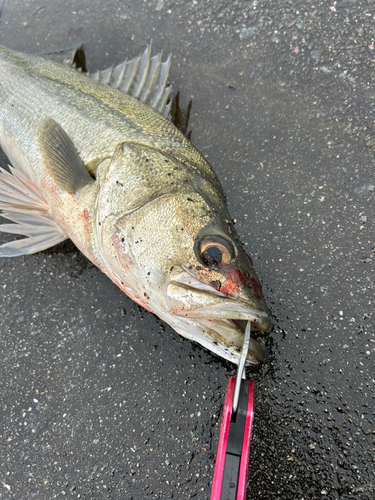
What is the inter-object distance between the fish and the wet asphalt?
415 mm

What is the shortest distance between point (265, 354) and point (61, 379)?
1.39m

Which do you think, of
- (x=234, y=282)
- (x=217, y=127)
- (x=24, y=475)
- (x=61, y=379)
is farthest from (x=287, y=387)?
(x=217, y=127)

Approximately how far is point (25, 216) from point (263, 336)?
1.85 metres

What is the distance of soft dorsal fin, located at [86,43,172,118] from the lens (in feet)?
8.36

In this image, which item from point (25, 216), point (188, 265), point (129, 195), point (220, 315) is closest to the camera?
point (220, 315)

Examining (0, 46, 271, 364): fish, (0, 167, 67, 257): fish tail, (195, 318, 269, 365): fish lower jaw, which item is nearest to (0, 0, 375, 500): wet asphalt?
(0, 167, 67, 257): fish tail

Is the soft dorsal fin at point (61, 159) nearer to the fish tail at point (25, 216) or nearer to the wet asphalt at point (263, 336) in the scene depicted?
the fish tail at point (25, 216)

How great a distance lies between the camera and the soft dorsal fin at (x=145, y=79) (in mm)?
2549

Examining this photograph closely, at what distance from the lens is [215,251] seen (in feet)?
5.42

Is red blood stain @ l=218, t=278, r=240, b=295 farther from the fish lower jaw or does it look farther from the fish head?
the fish lower jaw

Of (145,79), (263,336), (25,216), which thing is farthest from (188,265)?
(145,79)

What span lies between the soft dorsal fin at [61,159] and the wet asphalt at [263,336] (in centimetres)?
59

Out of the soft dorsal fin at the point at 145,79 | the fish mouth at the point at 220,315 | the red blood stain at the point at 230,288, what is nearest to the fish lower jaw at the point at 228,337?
the fish mouth at the point at 220,315

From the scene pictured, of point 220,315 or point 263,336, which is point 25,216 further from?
point 263,336
